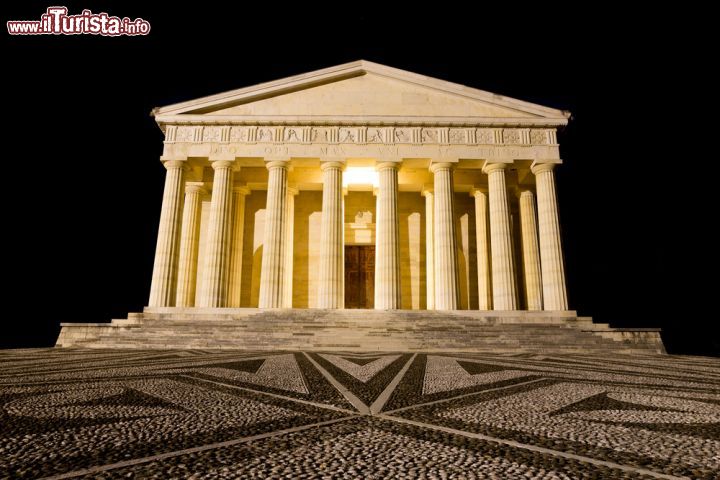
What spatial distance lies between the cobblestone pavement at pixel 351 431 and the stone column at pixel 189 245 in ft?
62.0

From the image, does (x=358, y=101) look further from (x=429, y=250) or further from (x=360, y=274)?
(x=360, y=274)

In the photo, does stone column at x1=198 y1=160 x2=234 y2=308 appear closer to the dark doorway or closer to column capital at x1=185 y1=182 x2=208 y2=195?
column capital at x1=185 y1=182 x2=208 y2=195

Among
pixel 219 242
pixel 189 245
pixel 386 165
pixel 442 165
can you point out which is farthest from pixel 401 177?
pixel 189 245

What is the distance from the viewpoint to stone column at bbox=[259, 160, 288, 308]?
19.4m

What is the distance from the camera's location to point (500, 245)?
2017cm

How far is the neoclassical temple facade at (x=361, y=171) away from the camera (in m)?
19.7

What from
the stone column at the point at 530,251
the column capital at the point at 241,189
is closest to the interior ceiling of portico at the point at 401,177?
the column capital at the point at 241,189

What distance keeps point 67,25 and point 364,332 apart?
80.5ft

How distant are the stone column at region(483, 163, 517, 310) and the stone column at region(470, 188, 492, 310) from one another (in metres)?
3.12

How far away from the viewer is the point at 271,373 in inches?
204

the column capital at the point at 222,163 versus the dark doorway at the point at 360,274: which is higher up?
the column capital at the point at 222,163

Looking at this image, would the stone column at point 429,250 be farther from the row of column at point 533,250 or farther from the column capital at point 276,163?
the column capital at point 276,163

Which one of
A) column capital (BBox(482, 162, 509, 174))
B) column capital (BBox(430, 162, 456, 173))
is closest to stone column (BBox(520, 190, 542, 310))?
column capital (BBox(482, 162, 509, 174))

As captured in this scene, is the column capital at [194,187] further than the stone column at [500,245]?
Yes
